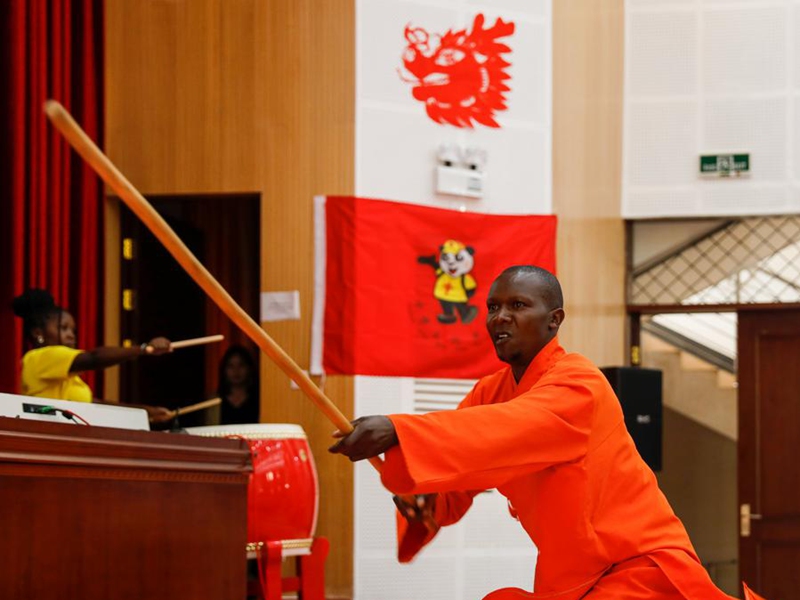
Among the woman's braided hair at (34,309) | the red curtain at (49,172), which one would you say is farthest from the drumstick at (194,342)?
the red curtain at (49,172)

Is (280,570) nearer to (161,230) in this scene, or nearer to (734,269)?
(161,230)

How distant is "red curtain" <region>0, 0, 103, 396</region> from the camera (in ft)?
16.9

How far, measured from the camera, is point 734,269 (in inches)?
305

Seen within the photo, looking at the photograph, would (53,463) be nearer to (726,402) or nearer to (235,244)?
(235,244)

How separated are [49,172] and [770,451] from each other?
5.15m

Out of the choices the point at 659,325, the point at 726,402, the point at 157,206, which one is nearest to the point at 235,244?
the point at 157,206

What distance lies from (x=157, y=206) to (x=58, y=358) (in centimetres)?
249

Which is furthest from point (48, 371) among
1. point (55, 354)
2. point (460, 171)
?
point (460, 171)

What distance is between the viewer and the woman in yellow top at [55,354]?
4344 millimetres

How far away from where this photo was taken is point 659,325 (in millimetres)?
9828

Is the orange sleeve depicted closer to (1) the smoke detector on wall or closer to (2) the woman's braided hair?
(2) the woman's braided hair

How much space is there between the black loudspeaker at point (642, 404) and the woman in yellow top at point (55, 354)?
316cm

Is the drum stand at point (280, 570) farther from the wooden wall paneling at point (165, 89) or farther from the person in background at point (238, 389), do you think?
the wooden wall paneling at point (165, 89)

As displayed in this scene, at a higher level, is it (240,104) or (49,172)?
(240,104)
